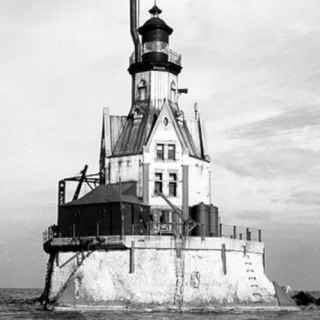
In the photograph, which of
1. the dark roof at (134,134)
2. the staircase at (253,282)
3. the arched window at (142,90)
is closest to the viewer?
the staircase at (253,282)

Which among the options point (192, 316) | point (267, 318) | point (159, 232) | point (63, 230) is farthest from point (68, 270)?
point (267, 318)

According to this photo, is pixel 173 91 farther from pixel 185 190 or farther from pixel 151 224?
pixel 151 224

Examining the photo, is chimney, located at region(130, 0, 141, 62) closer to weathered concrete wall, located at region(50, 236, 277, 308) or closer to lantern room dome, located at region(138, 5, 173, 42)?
lantern room dome, located at region(138, 5, 173, 42)

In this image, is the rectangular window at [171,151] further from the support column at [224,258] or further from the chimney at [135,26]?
the support column at [224,258]

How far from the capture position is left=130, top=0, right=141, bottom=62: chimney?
6394 cm

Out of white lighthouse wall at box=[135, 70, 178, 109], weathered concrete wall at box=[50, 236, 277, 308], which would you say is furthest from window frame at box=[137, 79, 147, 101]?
weathered concrete wall at box=[50, 236, 277, 308]

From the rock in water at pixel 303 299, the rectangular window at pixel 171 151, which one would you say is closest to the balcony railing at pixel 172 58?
the rectangular window at pixel 171 151

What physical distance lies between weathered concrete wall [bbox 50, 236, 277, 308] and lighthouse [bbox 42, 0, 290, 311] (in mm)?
71

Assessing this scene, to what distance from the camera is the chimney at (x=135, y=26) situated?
6394 centimetres

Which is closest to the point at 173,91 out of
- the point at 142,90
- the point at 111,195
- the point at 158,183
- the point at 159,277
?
the point at 142,90

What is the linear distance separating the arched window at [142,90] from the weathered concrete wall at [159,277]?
1642 centimetres

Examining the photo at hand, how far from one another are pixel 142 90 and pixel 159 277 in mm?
19379

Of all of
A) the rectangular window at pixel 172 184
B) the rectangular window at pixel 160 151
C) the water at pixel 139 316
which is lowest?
the water at pixel 139 316

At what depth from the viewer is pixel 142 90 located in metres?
63.7
